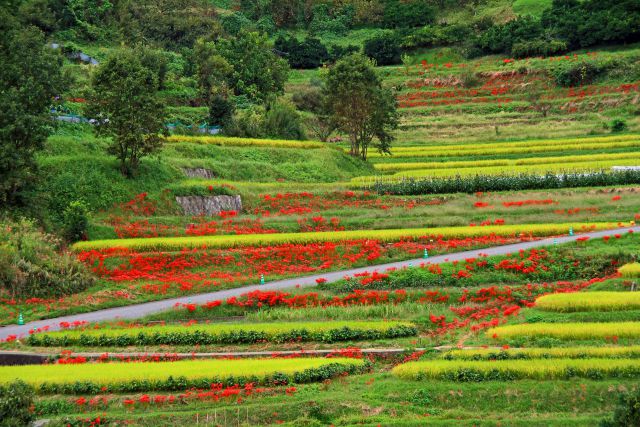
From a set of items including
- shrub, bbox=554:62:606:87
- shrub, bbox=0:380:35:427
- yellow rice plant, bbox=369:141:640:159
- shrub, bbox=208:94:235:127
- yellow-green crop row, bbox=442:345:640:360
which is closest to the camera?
shrub, bbox=0:380:35:427

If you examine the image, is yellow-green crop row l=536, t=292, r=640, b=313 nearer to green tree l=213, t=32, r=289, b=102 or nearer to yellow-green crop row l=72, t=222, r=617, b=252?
yellow-green crop row l=72, t=222, r=617, b=252

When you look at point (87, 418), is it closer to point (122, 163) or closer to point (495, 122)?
point (122, 163)

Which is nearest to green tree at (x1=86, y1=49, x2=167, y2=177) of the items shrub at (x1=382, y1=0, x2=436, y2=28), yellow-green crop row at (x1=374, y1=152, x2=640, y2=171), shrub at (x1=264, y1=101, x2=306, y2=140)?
shrub at (x1=264, y1=101, x2=306, y2=140)

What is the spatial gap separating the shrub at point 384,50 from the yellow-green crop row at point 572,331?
300ft

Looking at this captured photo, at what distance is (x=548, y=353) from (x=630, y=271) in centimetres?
996

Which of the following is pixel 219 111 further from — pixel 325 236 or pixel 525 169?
pixel 325 236

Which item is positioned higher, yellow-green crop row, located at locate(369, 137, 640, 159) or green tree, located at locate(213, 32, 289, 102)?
green tree, located at locate(213, 32, 289, 102)

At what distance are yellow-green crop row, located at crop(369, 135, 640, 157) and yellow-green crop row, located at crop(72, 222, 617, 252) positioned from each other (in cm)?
3089

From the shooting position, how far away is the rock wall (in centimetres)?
4859

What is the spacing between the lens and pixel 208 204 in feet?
162

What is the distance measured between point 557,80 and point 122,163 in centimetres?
6095

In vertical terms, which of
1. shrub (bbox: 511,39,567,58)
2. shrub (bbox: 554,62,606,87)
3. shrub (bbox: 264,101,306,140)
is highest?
shrub (bbox: 511,39,567,58)

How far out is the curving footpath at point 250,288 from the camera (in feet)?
104

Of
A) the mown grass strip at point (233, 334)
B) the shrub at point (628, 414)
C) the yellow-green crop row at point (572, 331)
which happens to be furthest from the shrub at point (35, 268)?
the shrub at point (628, 414)
